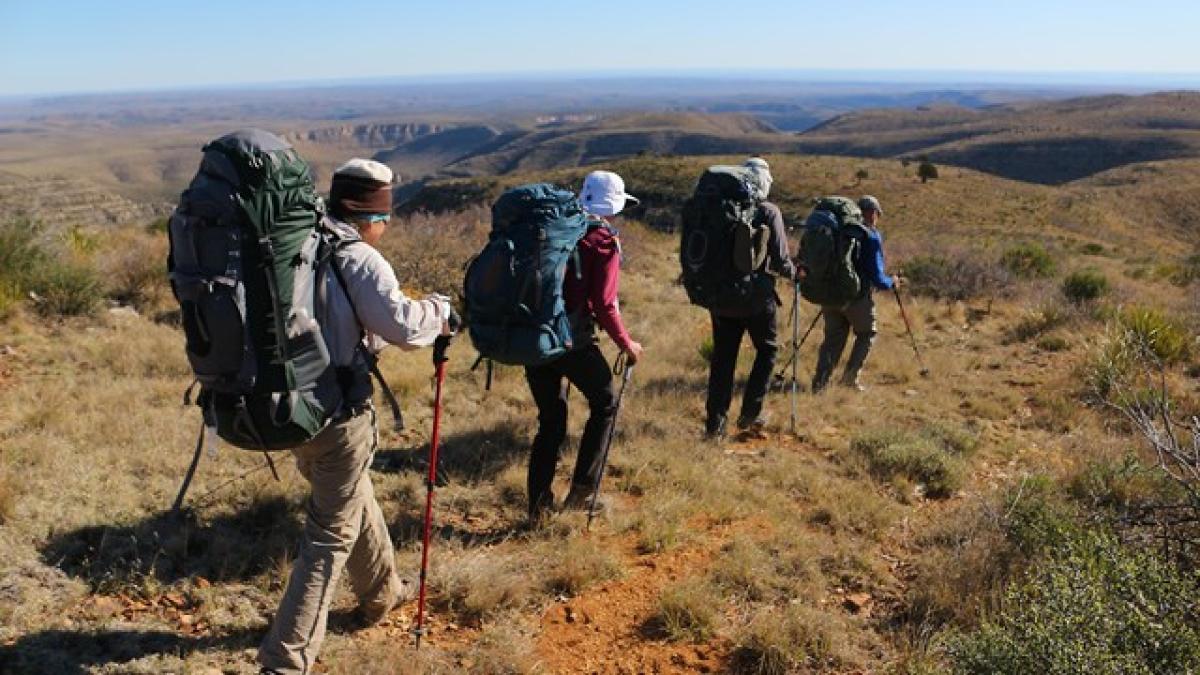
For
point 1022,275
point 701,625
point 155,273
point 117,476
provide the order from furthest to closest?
1. point 1022,275
2. point 155,273
3. point 117,476
4. point 701,625

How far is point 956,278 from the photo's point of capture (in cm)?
1243

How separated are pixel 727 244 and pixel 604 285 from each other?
69.2 inches

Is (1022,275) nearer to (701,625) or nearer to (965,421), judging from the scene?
(965,421)

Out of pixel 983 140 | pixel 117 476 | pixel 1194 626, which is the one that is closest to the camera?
pixel 1194 626

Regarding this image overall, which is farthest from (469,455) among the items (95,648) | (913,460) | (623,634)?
(913,460)

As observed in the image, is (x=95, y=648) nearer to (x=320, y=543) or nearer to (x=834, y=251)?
(x=320, y=543)

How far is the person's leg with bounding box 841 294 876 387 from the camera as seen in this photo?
7.66m

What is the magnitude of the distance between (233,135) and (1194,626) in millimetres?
4185

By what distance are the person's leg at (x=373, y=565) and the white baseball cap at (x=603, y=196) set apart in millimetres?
1897

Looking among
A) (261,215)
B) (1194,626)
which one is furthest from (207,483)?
(1194,626)

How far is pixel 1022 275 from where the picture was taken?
554 inches

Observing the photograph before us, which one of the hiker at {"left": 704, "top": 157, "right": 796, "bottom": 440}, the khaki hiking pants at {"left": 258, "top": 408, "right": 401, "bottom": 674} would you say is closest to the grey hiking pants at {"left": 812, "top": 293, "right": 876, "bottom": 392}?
the hiker at {"left": 704, "top": 157, "right": 796, "bottom": 440}

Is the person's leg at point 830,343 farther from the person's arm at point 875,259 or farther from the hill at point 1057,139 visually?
the hill at point 1057,139

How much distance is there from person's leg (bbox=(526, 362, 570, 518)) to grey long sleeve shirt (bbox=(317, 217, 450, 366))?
5.09 ft
